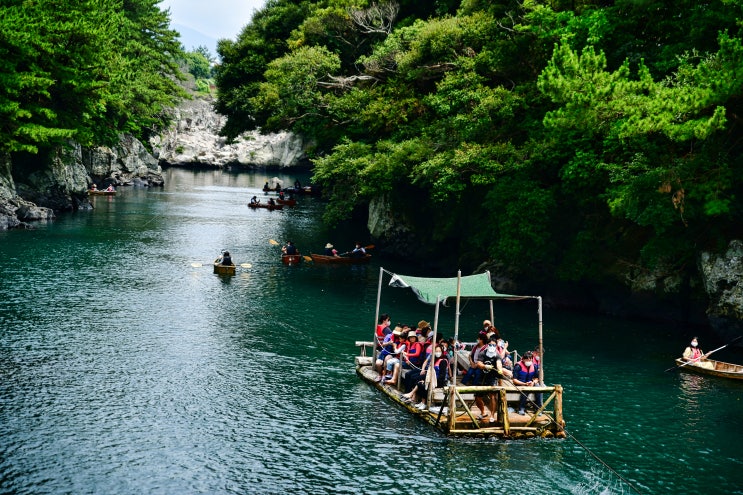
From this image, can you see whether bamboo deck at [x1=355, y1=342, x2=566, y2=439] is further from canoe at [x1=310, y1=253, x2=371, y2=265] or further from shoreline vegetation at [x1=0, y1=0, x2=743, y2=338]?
canoe at [x1=310, y1=253, x2=371, y2=265]

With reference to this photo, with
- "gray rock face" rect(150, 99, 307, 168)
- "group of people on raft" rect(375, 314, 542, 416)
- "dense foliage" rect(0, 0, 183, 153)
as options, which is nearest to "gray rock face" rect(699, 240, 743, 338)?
"group of people on raft" rect(375, 314, 542, 416)

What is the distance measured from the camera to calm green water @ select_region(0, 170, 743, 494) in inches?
714

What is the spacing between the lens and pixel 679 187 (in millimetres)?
29078

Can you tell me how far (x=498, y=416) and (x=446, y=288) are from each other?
16.9ft

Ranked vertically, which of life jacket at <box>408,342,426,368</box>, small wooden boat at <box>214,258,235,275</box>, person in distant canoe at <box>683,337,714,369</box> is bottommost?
person in distant canoe at <box>683,337,714,369</box>

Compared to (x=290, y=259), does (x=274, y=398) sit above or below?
below

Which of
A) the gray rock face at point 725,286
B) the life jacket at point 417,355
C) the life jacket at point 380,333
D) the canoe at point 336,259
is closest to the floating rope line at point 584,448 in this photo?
the life jacket at point 417,355

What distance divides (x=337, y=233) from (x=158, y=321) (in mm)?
33204

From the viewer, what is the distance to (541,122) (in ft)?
125

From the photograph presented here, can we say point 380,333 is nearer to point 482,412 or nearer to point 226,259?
point 482,412

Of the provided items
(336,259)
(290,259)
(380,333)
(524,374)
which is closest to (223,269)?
(290,259)

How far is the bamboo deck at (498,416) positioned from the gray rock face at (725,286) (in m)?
13.6

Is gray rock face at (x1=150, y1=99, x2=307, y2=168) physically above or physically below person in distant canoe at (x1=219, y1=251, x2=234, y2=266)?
above

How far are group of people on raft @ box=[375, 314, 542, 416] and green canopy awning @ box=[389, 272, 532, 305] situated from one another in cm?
115
